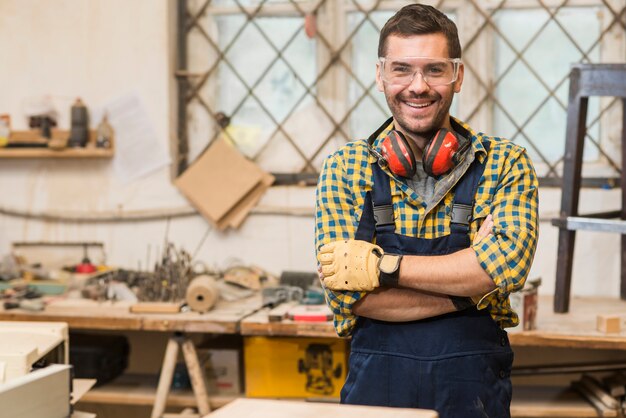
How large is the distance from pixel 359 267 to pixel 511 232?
0.38m

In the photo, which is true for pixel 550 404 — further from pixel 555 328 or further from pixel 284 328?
pixel 284 328

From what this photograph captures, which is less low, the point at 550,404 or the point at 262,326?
the point at 262,326

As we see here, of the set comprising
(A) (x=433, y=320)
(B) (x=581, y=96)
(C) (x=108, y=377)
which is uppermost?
(B) (x=581, y=96)

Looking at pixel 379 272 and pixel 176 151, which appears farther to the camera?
pixel 176 151

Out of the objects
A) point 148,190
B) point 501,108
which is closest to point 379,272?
point 501,108

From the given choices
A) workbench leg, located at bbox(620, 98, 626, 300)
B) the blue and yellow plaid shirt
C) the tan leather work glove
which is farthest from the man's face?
workbench leg, located at bbox(620, 98, 626, 300)

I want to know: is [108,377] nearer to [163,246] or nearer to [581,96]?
[163,246]

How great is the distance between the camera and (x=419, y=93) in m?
2.19

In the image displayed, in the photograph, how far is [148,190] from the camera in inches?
169

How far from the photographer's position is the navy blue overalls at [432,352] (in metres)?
2.16

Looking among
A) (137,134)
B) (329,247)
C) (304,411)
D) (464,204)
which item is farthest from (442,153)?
(137,134)

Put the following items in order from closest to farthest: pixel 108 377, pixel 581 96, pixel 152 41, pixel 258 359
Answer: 1. pixel 581 96
2. pixel 258 359
3. pixel 108 377
4. pixel 152 41

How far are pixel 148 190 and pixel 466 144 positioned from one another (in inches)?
93.2

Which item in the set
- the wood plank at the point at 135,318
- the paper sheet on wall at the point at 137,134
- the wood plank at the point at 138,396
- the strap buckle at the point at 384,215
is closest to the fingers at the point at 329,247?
the strap buckle at the point at 384,215
